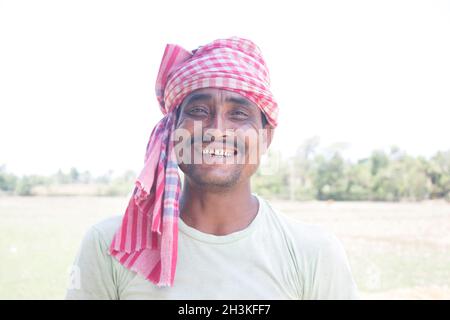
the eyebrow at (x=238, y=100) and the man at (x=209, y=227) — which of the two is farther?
the eyebrow at (x=238, y=100)

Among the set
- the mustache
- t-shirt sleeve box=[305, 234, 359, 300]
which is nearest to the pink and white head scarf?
the mustache

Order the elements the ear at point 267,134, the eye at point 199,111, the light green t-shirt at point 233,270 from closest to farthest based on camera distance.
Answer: the light green t-shirt at point 233,270
the eye at point 199,111
the ear at point 267,134

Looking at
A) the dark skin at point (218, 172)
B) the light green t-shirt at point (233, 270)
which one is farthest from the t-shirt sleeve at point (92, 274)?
the dark skin at point (218, 172)

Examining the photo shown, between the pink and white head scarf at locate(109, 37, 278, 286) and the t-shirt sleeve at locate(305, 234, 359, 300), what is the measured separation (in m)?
0.52

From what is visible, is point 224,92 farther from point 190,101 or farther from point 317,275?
point 317,275

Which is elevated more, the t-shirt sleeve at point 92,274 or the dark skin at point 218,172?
the dark skin at point 218,172

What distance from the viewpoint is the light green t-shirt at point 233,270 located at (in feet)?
5.67

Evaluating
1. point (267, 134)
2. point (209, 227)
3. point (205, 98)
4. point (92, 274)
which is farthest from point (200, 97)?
point (92, 274)

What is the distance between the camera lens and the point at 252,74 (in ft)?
6.35

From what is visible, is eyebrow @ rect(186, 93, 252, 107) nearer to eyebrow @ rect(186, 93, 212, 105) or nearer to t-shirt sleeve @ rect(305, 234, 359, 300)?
eyebrow @ rect(186, 93, 212, 105)

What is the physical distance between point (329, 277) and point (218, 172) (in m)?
0.57

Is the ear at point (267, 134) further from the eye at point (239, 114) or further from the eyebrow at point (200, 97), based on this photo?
the eyebrow at point (200, 97)

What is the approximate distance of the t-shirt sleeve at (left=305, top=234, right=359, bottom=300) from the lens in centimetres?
175

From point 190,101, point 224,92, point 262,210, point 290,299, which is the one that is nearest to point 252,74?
point 224,92
